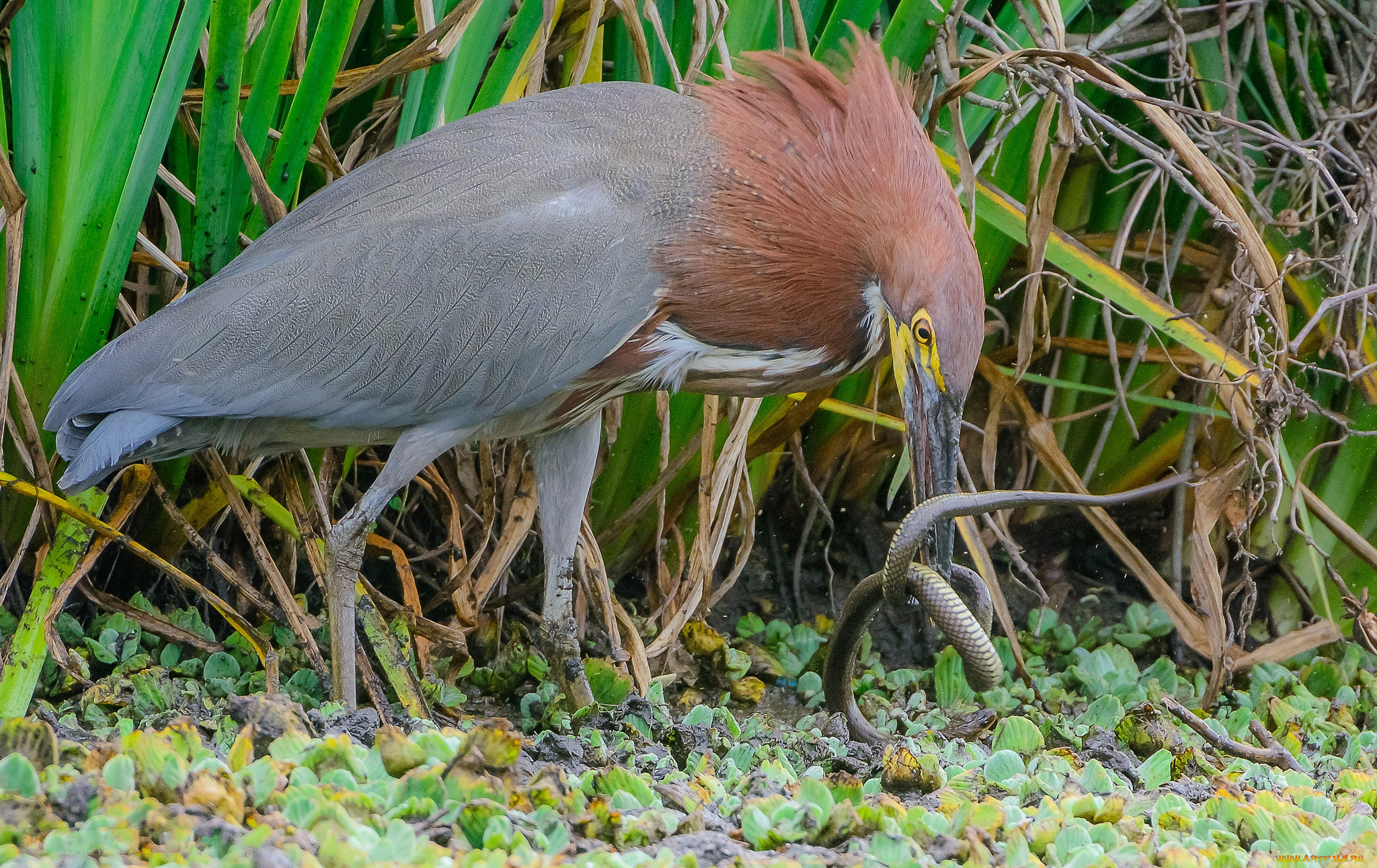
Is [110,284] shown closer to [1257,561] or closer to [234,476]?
[234,476]

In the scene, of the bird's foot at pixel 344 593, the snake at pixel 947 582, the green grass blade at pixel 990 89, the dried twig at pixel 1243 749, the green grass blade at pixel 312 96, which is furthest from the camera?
the green grass blade at pixel 990 89

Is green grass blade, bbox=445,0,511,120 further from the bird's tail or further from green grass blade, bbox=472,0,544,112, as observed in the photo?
the bird's tail

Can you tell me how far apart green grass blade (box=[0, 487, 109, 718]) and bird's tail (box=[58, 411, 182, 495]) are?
18cm

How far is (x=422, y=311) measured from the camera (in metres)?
2.43

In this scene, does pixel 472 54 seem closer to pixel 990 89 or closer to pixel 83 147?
pixel 83 147

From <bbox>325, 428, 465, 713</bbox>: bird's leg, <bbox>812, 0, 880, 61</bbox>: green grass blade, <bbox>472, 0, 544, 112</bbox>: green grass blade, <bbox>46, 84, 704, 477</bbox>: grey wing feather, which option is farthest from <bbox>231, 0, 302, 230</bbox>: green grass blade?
<bbox>812, 0, 880, 61</bbox>: green grass blade

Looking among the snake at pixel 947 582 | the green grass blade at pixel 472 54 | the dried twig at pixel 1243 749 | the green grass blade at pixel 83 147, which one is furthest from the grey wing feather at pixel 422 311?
the dried twig at pixel 1243 749

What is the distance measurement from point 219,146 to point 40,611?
983 mm

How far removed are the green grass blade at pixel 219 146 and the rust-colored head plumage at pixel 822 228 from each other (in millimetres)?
921

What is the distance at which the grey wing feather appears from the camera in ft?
7.87

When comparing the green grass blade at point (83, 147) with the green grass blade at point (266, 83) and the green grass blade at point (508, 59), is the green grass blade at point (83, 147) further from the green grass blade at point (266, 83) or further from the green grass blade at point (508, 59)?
the green grass blade at point (508, 59)

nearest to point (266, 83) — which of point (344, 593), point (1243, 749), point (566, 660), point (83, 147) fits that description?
point (83, 147)

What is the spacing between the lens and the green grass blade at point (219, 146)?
241cm

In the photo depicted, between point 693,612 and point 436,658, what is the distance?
65 cm
